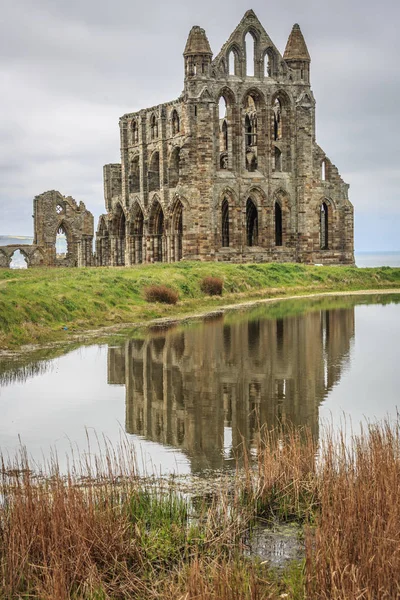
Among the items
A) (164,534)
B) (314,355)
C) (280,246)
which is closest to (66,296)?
(314,355)

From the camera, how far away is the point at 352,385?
16906 millimetres

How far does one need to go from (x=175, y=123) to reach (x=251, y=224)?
892cm

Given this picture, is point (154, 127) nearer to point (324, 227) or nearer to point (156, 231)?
point (156, 231)

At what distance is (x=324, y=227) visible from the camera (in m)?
58.7

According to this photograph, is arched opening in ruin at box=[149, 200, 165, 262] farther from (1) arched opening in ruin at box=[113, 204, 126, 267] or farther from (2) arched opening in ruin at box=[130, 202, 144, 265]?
(1) arched opening in ruin at box=[113, 204, 126, 267]

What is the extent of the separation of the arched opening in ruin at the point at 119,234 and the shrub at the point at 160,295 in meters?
31.1

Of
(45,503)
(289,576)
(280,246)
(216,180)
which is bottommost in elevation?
(289,576)

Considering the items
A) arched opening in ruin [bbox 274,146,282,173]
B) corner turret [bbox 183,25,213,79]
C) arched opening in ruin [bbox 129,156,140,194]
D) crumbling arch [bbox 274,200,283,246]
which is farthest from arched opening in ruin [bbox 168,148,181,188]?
crumbling arch [bbox 274,200,283,246]

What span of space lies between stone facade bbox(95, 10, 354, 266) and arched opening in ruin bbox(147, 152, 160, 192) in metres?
0.08

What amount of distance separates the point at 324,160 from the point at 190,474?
1952 inches

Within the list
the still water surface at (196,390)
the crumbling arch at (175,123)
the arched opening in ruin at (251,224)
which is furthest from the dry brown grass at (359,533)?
the crumbling arch at (175,123)

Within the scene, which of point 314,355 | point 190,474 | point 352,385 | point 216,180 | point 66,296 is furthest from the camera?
point 216,180

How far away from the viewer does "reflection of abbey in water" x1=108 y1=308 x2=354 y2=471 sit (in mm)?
13078

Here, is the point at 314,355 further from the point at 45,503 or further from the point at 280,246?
the point at 280,246
